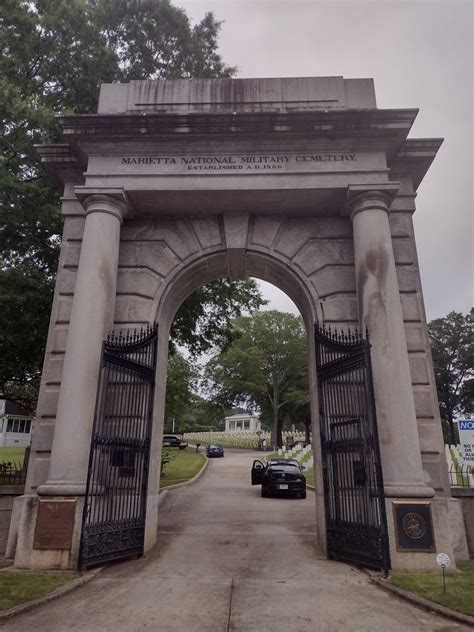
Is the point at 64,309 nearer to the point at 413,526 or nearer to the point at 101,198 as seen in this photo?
the point at 101,198

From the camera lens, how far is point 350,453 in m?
8.12

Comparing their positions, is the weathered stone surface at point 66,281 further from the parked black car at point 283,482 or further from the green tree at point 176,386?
the green tree at point 176,386

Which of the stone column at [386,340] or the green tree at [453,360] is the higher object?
the green tree at [453,360]

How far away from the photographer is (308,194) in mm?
9531

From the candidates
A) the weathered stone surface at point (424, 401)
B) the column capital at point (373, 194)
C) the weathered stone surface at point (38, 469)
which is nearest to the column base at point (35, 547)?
the weathered stone surface at point (38, 469)

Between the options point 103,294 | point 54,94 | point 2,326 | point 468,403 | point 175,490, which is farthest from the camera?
point 468,403

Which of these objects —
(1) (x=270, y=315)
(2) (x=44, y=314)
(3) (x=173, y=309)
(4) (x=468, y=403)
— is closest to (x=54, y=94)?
(2) (x=44, y=314)

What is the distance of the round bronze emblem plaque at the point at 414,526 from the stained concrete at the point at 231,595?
3.14 feet

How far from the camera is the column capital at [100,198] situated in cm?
921

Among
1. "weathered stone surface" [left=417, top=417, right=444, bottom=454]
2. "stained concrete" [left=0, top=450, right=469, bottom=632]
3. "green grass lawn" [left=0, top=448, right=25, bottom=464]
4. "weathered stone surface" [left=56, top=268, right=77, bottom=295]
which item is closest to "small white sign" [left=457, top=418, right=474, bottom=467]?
"weathered stone surface" [left=417, top=417, right=444, bottom=454]

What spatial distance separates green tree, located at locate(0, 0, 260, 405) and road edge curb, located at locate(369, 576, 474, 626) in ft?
32.9

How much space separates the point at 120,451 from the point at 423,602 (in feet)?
16.5

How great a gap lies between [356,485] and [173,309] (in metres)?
5.55

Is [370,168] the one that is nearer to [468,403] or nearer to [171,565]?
[171,565]
